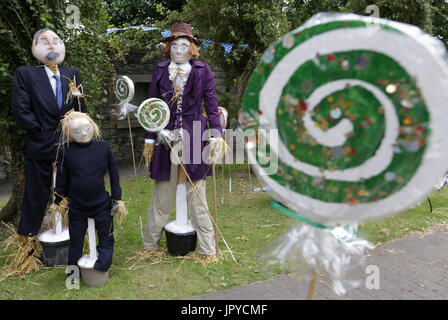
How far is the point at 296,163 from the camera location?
5.48ft

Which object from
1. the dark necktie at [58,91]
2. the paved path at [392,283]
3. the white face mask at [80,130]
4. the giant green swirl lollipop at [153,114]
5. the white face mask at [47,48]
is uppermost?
the white face mask at [47,48]

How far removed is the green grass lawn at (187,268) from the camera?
3127 mm

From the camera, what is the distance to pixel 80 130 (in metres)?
2.97

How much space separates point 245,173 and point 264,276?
15.7 feet

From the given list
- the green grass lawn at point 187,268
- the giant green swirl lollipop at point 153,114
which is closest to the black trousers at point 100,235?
the green grass lawn at point 187,268

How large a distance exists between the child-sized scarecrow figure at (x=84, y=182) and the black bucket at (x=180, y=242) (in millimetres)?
688

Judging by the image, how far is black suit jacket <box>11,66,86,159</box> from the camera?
3.12 metres

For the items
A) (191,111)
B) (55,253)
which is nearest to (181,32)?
(191,111)

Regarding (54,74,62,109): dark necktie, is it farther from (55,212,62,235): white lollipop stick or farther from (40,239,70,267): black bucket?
(40,239,70,267): black bucket

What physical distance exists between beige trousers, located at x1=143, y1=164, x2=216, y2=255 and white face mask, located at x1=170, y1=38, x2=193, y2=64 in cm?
101

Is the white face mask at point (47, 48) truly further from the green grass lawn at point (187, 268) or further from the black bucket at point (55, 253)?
the green grass lawn at point (187, 268)
